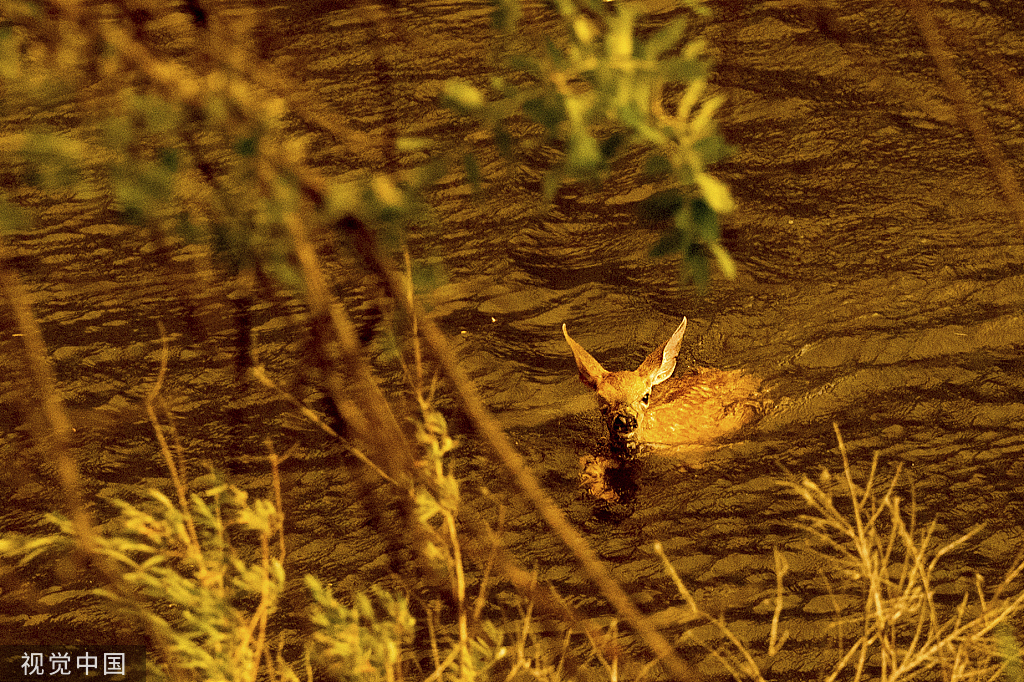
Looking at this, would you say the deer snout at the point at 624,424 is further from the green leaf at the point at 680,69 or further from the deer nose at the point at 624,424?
the green leaf at the point at 680,69

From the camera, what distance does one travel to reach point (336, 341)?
7.26 metres

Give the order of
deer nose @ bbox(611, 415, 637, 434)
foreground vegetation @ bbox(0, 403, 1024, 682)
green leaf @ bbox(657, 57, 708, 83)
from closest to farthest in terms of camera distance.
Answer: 1. green leaf @ bbox(657, 57, 708, 83)
2. foreground vegetation @ bbox(0, 403, 1024, 682)
3. deer nose @ bbox(611, 415, 637, 434)

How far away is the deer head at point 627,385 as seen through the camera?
6.48 m

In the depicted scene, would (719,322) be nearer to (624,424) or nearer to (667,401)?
(667,401)

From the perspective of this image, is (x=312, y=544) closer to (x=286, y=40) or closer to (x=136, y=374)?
(x=136, y=374)

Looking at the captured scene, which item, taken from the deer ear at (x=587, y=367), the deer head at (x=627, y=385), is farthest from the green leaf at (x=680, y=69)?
the deer ear at (x=587, y=367)

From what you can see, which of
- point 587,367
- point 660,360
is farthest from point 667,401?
point 587,367

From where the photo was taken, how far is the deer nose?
647cm

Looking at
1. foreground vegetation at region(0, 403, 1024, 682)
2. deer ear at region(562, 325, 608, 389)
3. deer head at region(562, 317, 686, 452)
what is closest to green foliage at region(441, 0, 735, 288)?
foreground vegetation at region(0, 403, 1024, 682)

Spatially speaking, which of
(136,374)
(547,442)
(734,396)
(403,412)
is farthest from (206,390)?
(734,396)

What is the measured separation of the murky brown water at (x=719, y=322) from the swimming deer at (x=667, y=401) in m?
0.19

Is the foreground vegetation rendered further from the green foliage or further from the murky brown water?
the green foliage

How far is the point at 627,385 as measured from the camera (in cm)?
649

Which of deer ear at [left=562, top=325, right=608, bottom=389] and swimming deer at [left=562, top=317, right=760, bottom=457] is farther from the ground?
deer ear at [left=562, top=325, right=608, bottom=389]
